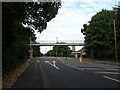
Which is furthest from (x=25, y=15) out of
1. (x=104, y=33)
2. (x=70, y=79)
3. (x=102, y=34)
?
(x=102, y=34)

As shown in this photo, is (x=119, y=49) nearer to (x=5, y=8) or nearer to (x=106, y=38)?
(x=106, y=38)

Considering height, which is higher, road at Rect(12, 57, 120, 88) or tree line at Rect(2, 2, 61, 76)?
tree line at Rect(2, 2, 61, 76)

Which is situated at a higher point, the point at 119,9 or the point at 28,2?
the point at 119,9

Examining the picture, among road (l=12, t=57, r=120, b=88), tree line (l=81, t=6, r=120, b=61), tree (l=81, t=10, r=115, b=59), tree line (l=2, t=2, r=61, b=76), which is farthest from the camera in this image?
tree (l=81, t=10, r=115, b=59)

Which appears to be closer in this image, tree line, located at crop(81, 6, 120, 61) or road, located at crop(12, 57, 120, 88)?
road, located at crop(12, 57, 120, 88)

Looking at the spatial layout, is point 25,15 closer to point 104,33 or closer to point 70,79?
point 70,79

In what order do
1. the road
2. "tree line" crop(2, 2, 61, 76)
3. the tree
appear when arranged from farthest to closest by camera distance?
the tree → "tree line" crop(2, 2, 61, 76) → the road

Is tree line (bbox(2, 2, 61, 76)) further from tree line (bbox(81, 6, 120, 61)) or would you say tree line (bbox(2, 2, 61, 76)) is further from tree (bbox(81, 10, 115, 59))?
tree (bbox(81, 10, 115, 59))

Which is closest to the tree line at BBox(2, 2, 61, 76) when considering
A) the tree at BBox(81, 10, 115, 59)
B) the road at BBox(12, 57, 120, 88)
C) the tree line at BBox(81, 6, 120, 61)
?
the road at BBox(12, 57, 120, 88)

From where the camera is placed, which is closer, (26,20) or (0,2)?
(0,2)

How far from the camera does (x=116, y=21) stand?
7919 centimetres

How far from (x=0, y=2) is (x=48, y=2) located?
15.8ft

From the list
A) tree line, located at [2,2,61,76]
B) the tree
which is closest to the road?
tree line, located at [2,2,61,76]

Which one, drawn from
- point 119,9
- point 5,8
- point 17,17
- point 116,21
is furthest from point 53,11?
point 116,21
